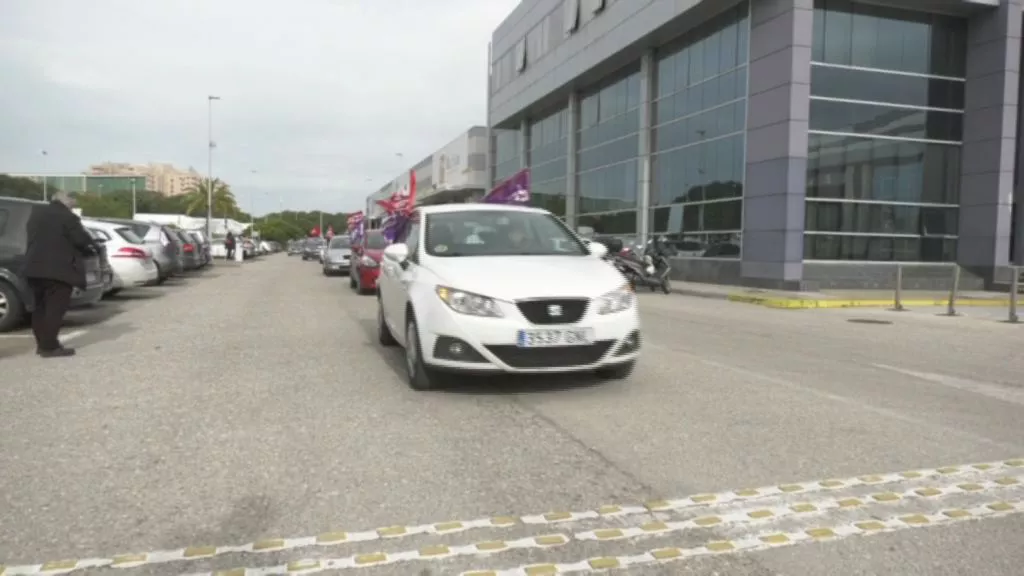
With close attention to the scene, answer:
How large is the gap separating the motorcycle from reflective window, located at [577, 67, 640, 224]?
8.88m

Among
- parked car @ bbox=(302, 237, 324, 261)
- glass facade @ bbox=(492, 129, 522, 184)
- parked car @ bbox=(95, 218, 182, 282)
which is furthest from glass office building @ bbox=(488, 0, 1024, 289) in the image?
parked car @ bbox=(302, 237, 324, 261)

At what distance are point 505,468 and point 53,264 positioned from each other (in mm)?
5858

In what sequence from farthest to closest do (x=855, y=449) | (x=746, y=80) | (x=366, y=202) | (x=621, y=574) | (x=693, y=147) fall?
1. (x=366, y=202)
2. (x=693, y=147)
3. (x=746, y=80)
4. (x=855, y=449)
5. (x=621, y=574)

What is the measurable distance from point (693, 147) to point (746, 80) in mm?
3390

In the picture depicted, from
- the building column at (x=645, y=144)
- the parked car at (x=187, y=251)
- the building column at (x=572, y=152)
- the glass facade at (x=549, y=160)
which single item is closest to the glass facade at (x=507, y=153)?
the glass facade at (x=549, y=160)

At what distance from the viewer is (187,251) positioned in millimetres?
22672

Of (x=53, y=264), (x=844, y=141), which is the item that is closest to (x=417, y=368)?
(x=53, y=264)

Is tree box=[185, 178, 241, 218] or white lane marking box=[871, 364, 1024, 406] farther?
tree box=[185, 178, 241, 218]

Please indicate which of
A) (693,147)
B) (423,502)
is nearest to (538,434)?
(423,502)

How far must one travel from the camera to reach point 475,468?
4301 millimetres

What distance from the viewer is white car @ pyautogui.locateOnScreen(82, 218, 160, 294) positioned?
14.5 meters

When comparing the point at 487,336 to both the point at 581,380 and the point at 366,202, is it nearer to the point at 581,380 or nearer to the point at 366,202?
the point at 581,380

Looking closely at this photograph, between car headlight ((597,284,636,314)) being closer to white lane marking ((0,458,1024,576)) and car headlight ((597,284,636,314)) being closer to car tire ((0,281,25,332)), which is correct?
white lane marking ((0,458,1024,576))

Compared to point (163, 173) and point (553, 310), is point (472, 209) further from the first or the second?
point (163, 173)
